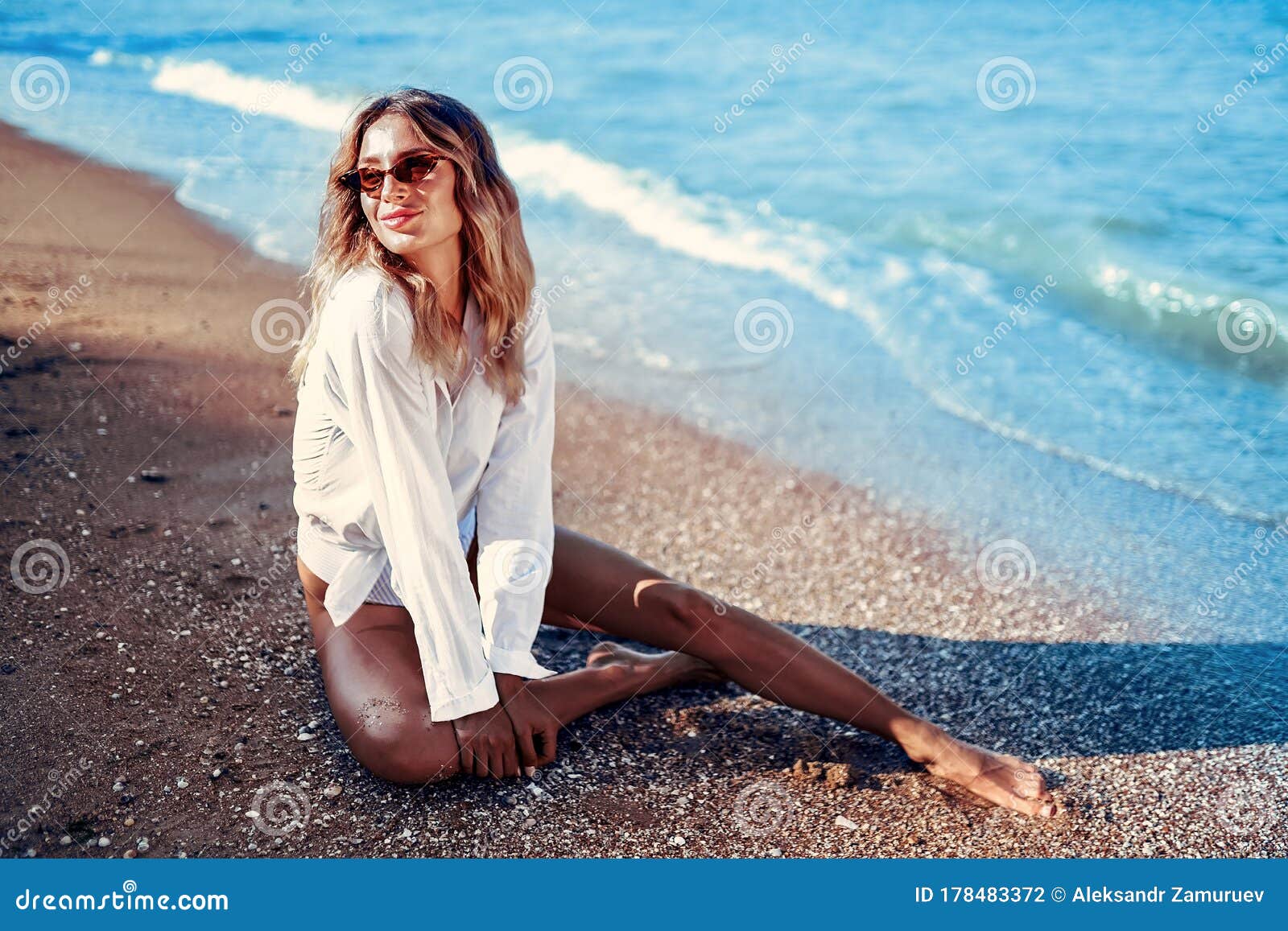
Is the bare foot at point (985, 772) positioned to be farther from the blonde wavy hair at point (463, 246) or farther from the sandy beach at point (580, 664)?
the blonde wavy hair at point (463, 246)

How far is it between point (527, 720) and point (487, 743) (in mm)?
137

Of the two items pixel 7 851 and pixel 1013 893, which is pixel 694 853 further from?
pixel 7 851

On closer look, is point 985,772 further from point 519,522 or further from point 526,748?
point 519,522

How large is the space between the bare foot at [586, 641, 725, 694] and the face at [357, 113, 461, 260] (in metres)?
1.36

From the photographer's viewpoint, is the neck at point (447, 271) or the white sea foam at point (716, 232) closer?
the neck at point (447, 271)

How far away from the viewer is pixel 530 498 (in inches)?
116

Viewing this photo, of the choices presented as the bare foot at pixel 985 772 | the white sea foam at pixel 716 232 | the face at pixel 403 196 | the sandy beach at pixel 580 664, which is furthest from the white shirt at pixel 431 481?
the white sea foam at pixel 716 232

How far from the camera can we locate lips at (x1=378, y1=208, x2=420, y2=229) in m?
2.65

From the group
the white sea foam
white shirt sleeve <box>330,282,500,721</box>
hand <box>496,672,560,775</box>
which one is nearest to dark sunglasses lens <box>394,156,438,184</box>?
A: white shirt sleeve <box>330,282,500,721</box>

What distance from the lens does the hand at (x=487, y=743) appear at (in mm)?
2785

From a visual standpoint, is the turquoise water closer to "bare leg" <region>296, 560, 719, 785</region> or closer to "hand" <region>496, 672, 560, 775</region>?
"hand" <region>496, 672, 560, 775</region>

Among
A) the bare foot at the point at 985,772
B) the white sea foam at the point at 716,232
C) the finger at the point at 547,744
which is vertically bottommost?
the bare foot at the point at 985,772

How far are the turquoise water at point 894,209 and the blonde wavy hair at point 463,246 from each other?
7.85 feet

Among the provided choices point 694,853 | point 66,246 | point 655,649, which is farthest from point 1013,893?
point 66,246
